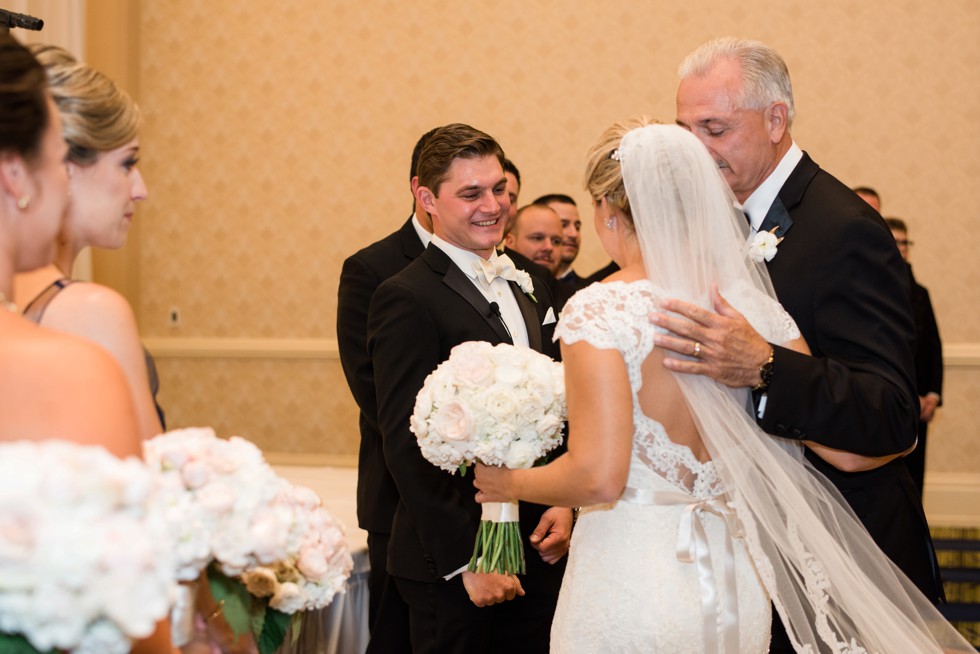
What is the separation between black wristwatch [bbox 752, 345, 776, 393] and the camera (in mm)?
2244

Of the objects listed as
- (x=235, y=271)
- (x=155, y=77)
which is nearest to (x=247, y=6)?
(x=155, y=77)

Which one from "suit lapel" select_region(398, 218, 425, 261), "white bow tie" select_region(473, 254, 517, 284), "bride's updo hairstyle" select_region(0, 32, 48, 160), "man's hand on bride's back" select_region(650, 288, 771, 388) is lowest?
"suit lapel" select_region(398, 218, 425, 261)

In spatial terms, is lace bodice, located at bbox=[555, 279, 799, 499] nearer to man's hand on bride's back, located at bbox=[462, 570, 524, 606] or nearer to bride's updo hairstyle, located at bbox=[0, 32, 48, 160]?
man's hand on bride's back, located at bbox=[462, 570, 524, 606]

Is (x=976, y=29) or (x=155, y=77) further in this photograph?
(x=155, y=77)

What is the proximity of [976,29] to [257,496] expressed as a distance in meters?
6.78

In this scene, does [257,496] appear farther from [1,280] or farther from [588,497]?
[588,497]

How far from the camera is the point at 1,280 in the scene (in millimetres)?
1499

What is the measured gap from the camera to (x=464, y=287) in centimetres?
302

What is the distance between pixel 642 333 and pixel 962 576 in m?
4.00

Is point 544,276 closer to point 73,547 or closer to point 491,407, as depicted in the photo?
point 491,407

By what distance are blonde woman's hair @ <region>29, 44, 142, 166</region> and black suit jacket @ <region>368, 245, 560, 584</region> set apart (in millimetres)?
1230

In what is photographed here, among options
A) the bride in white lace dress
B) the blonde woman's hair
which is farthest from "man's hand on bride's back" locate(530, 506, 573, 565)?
the blonde woman's hair

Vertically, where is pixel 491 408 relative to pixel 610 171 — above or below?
below

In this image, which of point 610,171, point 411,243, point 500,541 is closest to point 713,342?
point 610,171
